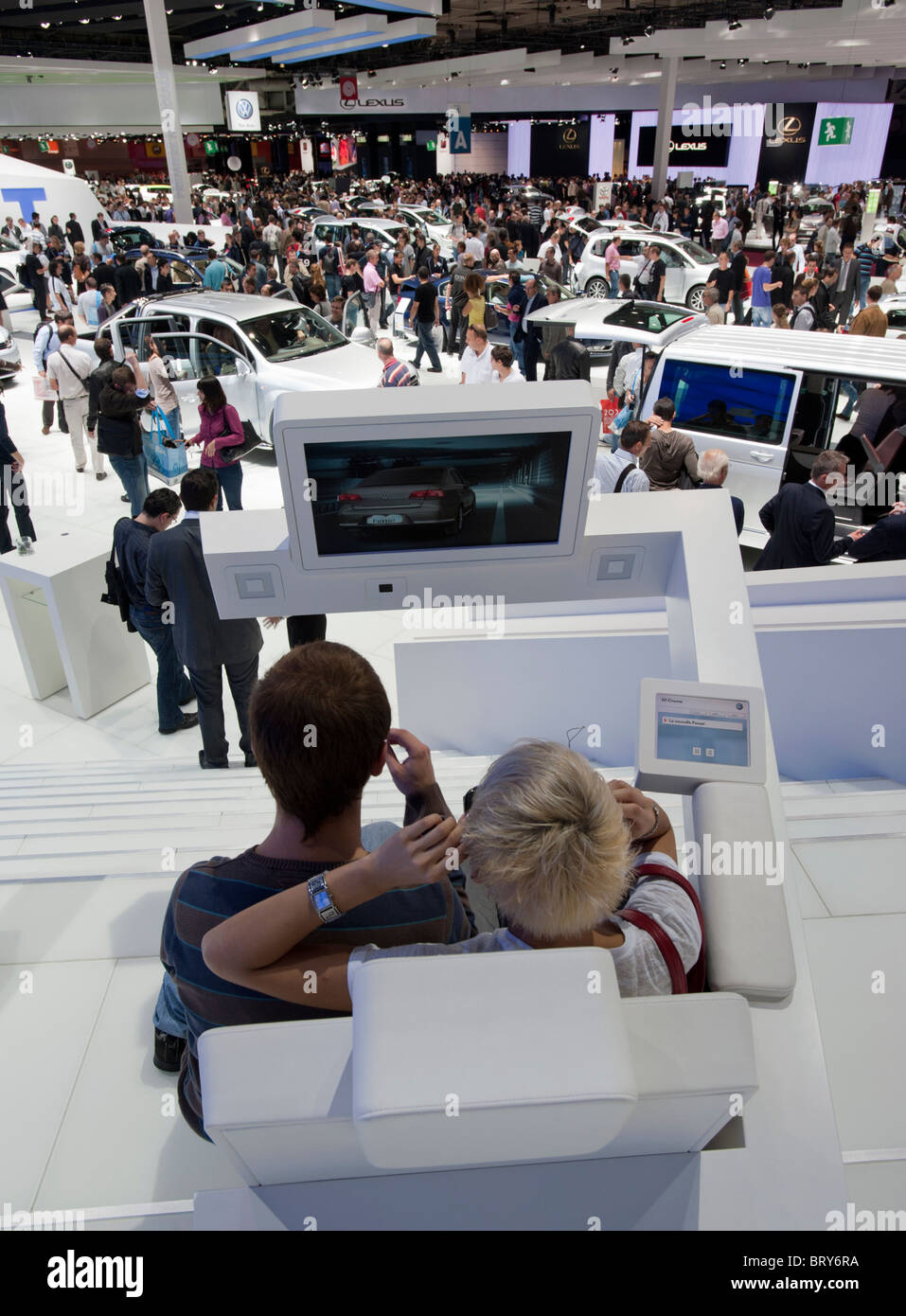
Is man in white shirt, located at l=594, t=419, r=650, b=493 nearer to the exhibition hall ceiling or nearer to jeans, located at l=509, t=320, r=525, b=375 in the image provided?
jeans, located at l=509, t=320, r=525, b=375

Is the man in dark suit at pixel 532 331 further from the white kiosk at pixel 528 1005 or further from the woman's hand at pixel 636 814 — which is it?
the woman's hand at pixel 636 814

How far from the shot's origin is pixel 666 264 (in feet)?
48.1

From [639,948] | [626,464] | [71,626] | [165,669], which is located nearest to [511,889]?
[639,948]

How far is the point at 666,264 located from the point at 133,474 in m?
11.3

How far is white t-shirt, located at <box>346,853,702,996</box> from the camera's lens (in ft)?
5.39

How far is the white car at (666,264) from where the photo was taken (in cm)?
1440

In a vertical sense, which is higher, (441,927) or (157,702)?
(441,927)

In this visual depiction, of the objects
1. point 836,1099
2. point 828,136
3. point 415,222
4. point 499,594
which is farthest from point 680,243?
point 828,136

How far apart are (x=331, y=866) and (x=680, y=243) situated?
15880 millimetres

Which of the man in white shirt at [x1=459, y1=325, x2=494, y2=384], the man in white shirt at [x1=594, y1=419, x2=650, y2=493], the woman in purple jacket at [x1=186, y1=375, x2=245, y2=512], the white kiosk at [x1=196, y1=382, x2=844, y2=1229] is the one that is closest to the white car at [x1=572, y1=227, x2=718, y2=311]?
the man in white shirt at [x1=459, y1=325, x2=494, y2=384]

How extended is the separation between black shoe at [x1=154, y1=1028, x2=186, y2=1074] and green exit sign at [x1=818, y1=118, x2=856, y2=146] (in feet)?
106

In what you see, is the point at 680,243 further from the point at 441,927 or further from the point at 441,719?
the point at 441,927

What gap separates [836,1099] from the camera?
2295mm
